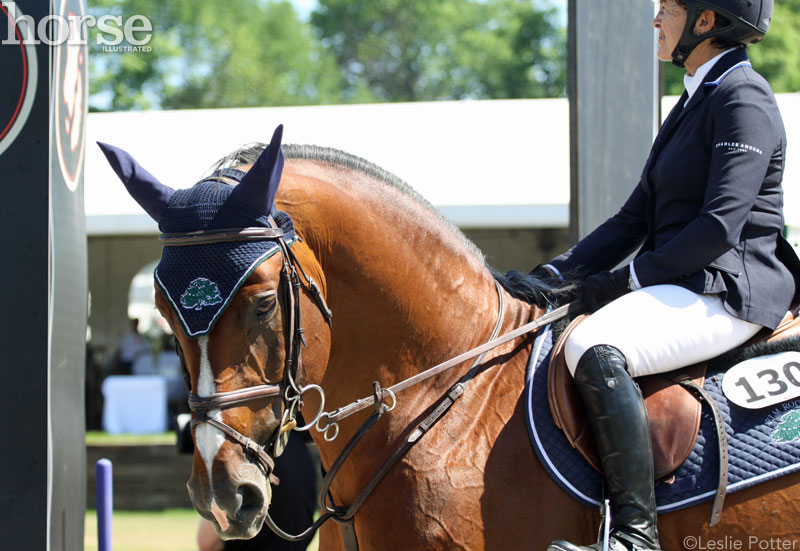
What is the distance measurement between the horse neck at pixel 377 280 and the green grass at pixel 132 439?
34.1 feet

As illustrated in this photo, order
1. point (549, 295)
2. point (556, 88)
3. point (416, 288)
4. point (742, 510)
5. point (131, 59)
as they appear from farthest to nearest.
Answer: point (556, 88) → point (131, 59) → point (549, 295) → point (416, 288) → point (742, 510)

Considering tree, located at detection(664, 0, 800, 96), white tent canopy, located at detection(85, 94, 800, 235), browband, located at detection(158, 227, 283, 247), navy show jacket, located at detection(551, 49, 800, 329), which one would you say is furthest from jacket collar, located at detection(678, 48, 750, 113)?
tree, located at detection(664, 0, 800, 96)

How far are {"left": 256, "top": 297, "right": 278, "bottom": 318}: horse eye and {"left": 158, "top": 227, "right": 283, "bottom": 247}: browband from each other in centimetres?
19

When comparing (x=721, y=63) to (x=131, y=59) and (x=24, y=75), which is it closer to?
(x=24, y=75)

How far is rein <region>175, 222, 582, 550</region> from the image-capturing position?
7.55ft

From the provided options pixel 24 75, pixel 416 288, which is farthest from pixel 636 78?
pixel 24 75

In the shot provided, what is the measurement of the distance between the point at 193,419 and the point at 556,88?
34392 mm

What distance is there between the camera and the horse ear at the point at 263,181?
7.74 ft

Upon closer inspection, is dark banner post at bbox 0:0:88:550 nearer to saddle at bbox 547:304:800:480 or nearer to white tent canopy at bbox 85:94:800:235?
saddle at bbox 547:304:800:480

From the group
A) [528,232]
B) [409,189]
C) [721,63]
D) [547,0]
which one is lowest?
[528,232]

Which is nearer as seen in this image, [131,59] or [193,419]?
[193,419]

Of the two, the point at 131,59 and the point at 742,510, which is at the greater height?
the point at 131,59

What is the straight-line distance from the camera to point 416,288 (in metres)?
2.73

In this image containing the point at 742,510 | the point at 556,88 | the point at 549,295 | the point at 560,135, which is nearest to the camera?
the point at 742,510
